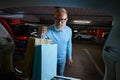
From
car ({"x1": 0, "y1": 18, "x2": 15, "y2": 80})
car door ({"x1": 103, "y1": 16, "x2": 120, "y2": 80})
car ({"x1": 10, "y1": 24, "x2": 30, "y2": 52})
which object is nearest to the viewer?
car door ({"x1": 103, "y1": 16, "x2": 120, "y2": 80})

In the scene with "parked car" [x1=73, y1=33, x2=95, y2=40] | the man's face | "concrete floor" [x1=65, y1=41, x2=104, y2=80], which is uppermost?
"parked car" [x1=73, y1=33, x2=95, y2=40]

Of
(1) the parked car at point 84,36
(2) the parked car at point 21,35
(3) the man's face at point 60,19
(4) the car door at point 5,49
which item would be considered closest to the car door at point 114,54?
(3) the man's face at point 60,19

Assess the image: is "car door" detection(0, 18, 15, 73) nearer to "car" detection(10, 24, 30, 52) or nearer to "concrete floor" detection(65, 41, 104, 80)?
"concrete floor" detection(65, 41, 104, 80)

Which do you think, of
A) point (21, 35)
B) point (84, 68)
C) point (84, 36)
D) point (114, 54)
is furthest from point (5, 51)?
point (84, 36)

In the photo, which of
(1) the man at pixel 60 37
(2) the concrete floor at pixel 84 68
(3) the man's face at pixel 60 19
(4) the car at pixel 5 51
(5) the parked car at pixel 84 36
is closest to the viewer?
(4) the car at pixel 5 51

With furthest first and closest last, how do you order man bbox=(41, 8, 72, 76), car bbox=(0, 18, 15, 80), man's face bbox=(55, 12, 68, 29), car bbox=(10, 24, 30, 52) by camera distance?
car bbox=(10, 24, 30, 52)
man bbox=(41, 8, 72, 76)
man's face bbox=(55, 12, 68, 29)
car bbox=(0, 18, 15, 80)

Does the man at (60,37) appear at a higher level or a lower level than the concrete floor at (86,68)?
higher

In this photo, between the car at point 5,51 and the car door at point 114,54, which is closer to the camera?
the car door at point 114,54

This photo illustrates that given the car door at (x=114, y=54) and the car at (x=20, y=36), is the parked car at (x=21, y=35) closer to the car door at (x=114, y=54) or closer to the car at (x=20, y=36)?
the car at (x=20, y=36)

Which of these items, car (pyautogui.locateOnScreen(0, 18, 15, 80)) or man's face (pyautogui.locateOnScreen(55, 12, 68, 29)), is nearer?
car (pyautogui.locateOnScreen(0, 18, 15, 80))

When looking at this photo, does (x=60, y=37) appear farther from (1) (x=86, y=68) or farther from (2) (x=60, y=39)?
(1) (x=86, y=68)

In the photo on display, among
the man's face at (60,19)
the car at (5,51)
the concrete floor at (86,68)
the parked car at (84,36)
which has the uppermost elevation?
the parked car at (84,36)

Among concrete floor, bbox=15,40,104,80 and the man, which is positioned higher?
the man

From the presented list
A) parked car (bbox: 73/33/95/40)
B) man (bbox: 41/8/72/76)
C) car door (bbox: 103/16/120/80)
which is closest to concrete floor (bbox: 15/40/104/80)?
man (bbox: 41/8/72/76)
